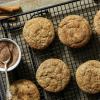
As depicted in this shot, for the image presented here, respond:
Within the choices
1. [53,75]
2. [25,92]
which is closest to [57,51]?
[53,75]

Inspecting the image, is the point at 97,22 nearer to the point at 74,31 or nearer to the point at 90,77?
the point at 74,31

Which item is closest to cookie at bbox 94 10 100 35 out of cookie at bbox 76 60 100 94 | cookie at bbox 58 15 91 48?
cookie at bbox 58 15 91 48

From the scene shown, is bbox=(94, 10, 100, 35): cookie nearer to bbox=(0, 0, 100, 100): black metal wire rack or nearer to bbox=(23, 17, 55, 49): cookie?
bbox=(0, 0, 100, 100): black metal wire rack

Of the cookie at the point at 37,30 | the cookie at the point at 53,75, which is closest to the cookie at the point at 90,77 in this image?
the cookie at the point at 53,75

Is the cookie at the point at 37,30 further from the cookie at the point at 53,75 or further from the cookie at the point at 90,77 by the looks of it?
the cookie at the point at 90,77

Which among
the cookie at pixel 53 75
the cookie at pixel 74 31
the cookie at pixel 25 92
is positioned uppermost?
the cookie at pixel 74 31
